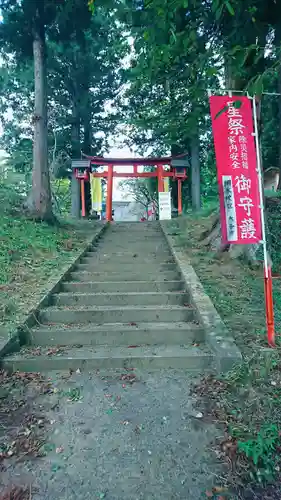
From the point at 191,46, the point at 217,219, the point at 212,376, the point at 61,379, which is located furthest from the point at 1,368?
the point at 217,219

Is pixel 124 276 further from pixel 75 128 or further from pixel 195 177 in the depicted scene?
pixel 75 128

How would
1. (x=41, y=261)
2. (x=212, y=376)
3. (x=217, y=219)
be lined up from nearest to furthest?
(x=212, y=376)
(x=41, y=261)
(x=217, y=219)

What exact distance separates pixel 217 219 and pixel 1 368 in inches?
235

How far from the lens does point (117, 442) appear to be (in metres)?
2.51

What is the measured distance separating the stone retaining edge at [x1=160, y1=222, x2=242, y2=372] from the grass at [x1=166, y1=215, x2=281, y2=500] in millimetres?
107

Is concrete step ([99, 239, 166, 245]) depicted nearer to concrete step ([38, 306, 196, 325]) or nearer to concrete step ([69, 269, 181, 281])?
concrete step ([69, 269, 181, 281])

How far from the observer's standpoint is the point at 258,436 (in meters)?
2.38

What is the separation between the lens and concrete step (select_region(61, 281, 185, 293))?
5.30 m

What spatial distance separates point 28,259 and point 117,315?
9.07 feet

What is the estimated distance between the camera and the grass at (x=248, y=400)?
218cm

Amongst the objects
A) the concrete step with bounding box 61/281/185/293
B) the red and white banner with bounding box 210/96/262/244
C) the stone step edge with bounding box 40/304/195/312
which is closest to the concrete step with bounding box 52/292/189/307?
the stone step edge with bounding box 40/304/195/312

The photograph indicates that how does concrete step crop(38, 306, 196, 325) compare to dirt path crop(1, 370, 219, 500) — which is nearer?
dirt path crop(1, 370, 219, 500)

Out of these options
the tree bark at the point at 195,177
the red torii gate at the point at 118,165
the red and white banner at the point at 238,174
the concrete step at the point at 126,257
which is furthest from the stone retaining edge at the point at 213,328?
the tree bark at the point at 195,177

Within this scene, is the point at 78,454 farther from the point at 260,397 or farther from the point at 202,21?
the point at 202,21
